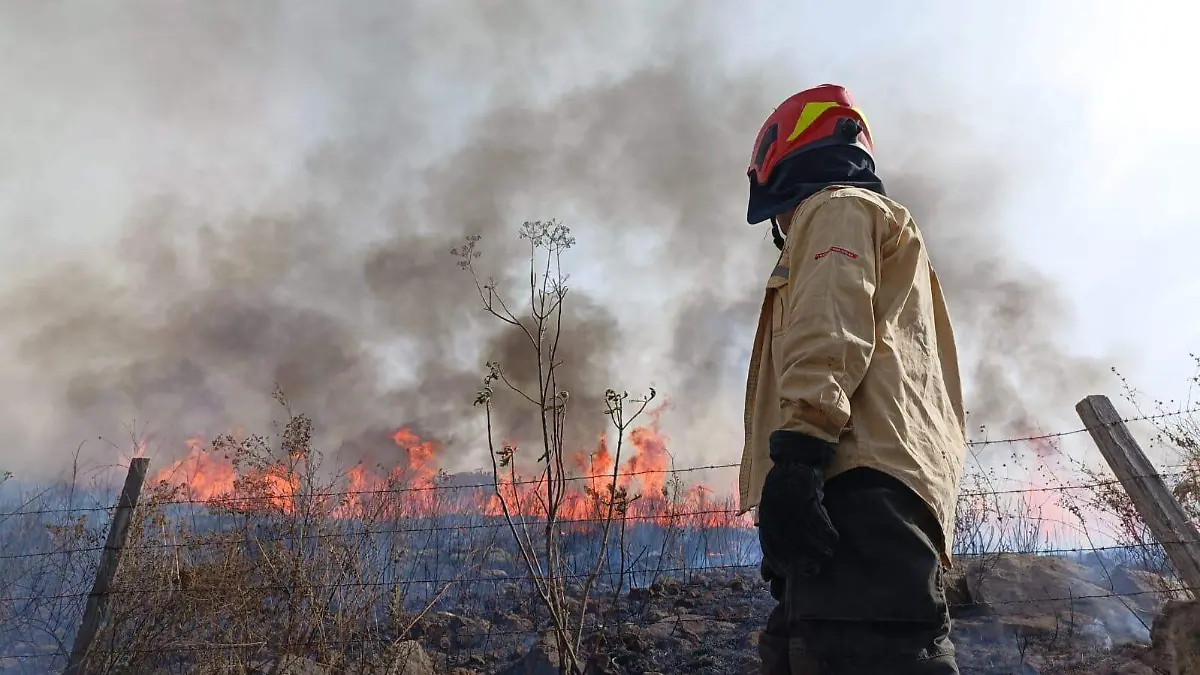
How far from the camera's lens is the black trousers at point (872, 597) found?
1411mm

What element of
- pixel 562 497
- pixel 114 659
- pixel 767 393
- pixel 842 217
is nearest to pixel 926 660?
pixel 767 393

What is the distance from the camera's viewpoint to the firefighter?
4.74 feet

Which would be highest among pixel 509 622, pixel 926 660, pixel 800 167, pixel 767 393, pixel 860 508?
pixel 800 167

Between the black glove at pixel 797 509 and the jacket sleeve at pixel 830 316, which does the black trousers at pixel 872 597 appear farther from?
the jacket sleeve at pixel 830 316

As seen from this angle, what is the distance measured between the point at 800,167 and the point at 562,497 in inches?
101

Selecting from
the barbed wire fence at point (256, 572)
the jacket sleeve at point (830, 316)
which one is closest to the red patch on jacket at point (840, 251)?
the jacket sleeve at point (830, 316)

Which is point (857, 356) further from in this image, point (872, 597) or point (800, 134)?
point (800, 134)

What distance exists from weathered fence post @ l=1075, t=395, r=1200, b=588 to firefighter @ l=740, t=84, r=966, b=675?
2993mm

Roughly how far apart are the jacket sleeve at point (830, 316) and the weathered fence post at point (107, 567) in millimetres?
4715

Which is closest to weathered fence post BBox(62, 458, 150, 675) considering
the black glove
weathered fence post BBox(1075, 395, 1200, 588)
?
the black glove

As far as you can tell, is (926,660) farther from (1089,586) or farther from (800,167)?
(1089,586)

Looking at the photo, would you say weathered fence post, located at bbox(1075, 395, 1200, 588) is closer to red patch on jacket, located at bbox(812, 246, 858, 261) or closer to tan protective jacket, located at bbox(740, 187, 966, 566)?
tan protective jacket, located at bbox(740, 187, 966, 566)

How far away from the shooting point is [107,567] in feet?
14.0

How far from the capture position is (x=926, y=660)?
1409 mm
